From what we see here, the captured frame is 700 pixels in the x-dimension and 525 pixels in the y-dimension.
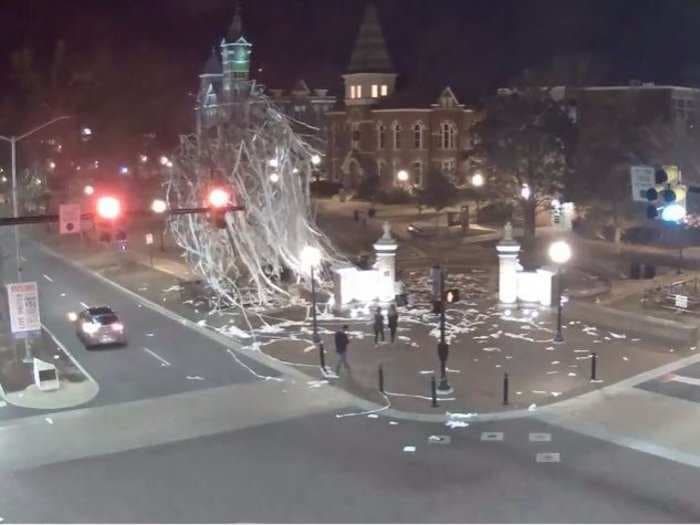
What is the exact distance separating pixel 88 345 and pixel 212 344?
12.2 ft

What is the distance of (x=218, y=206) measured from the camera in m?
19.8

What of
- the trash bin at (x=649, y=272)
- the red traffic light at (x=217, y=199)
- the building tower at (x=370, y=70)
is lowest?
the trash bin at (x=649, y=272)

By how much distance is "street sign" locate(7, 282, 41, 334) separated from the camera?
86.1ft

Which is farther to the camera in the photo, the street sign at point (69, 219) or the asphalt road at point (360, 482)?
the street sign at point (69, 219)

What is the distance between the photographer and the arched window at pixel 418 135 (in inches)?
3081

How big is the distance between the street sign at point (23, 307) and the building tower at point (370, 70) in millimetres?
58806

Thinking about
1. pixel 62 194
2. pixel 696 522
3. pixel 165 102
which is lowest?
pixel 696 522

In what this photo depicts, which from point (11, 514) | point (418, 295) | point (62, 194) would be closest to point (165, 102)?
point (62, 194)

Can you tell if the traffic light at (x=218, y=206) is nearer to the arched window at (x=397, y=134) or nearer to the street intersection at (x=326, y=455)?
the street intersection at (x=326, y=455)

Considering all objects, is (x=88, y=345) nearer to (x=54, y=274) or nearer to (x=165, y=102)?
(x=54, y=274)

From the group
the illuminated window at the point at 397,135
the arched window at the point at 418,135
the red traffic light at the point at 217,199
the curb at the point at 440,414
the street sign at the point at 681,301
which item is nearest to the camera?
the red traffic light at the point at 217,199

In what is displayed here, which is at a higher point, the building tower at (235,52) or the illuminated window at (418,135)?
the building tower at (235,52)

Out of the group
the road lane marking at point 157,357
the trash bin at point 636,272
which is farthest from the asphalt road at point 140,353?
the trash bin at point 636,272

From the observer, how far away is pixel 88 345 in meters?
29.7
